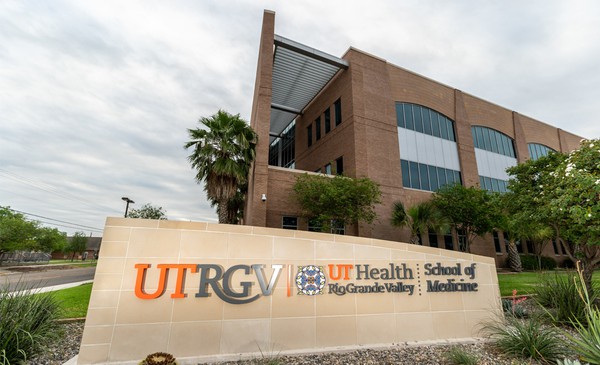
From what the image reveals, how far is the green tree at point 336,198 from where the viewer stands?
15.7 metres

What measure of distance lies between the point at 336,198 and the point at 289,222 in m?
3.99

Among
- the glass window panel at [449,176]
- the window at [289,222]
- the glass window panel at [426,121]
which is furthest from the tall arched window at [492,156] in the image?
the window at [289,222]

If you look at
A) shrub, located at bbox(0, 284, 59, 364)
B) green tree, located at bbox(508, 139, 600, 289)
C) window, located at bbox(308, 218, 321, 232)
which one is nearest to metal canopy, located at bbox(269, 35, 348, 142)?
window, located at bbox(308, 218, 321, 232)

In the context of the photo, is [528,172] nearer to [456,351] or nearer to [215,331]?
[456,351]

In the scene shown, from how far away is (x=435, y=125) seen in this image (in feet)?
80.6

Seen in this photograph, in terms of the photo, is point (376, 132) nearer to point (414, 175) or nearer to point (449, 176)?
point (414, 175)

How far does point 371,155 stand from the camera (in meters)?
19.8

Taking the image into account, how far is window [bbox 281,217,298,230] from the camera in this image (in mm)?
17609

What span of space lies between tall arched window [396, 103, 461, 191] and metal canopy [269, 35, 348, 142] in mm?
6774

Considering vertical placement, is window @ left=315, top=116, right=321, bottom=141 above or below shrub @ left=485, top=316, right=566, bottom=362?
above

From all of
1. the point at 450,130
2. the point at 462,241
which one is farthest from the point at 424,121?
the point at 462,241

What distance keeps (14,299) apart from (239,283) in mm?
4789

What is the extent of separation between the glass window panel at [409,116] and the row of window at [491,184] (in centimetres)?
964

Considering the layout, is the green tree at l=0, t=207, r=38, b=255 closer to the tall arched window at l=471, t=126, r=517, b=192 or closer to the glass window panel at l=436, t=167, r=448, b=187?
the glass window panel at l=436, t=167, r=448, b=187
